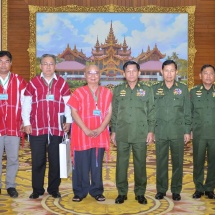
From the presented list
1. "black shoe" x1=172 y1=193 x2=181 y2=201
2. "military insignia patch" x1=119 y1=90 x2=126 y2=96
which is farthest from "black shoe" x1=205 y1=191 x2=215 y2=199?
"military insignia patch" x1=119 y1=90 x2=126 y2=96

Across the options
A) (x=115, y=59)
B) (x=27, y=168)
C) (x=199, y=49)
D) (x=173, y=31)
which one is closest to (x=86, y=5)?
(x=115, y=59)

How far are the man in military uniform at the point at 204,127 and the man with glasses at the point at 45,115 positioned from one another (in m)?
1.19

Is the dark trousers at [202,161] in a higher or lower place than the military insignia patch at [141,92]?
lower

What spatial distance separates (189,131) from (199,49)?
510cm

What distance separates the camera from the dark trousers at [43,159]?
377cm

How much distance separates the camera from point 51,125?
12.3 ft

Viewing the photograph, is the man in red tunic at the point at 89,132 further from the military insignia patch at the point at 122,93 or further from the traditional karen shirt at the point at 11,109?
the traditional karen shirt at the point at 11,109

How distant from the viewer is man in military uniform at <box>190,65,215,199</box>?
3764mm

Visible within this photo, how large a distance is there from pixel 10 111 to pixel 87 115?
29.4 inches

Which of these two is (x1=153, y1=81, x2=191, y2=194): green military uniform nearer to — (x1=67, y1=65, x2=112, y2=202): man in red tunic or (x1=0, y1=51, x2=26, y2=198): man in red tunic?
(x1=67, y1=65, x2=112, y2=202): man in red tunic

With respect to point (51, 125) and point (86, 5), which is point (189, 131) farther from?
point (86, 5)

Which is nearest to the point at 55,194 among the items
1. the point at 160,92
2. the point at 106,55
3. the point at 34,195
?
the point at 34,195

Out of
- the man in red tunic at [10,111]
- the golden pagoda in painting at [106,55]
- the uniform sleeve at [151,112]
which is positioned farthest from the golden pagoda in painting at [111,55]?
the uniform sleeve at [151,112]

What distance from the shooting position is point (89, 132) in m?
3.59
